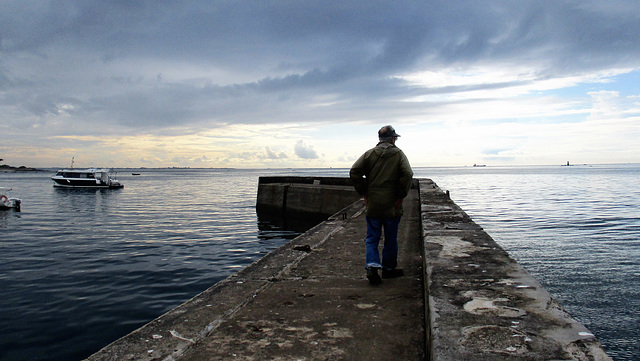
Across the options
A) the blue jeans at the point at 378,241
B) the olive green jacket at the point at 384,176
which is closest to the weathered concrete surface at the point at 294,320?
the blue jeans at the point at 378,241

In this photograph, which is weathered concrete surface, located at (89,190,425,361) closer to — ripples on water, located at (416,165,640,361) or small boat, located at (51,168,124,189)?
ripples on water, located at (416,165,640,361)

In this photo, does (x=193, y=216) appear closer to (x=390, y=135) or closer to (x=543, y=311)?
(x=390, y=135)

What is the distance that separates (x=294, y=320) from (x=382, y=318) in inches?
28.1

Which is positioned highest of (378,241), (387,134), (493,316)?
(387,134)

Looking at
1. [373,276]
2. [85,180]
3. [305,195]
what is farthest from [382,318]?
[85,180]

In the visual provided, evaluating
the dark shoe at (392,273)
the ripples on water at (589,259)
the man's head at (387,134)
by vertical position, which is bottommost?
the ripples on water at (589,259)

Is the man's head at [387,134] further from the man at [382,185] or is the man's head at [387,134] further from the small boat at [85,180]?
the small boat at [85,180]

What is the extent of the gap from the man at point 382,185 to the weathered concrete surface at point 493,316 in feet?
1.73

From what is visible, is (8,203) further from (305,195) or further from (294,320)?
(294,320)

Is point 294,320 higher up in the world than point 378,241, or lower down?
lower down

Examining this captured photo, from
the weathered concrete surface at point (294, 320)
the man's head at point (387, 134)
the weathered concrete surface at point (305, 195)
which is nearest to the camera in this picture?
the weathered concrete surface at point (294, 320)

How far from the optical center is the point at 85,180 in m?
51.2

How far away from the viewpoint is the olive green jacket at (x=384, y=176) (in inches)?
161

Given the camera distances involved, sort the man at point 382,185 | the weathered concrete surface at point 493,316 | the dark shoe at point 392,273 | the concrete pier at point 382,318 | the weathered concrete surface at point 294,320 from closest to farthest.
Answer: the weathered concrete surface at point 493,316, the concrete pier at point 382,318, the weathered concrete surface at point 294,320, the man at point 382,185, the dark shoe at point 392,273
